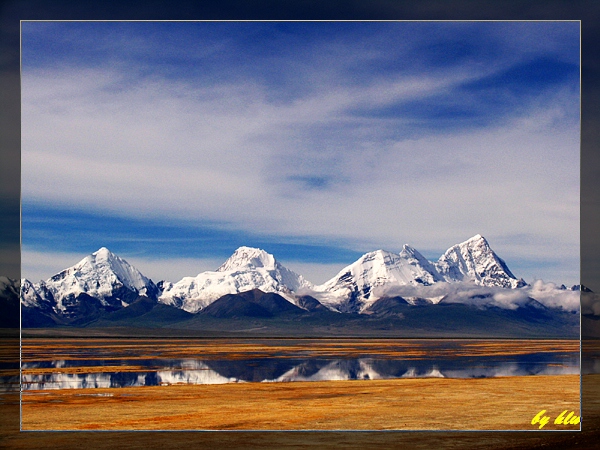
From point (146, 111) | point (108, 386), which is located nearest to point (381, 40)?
point (146, 111)

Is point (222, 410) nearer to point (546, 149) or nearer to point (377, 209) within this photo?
point (546, 149)

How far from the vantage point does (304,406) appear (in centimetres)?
2211

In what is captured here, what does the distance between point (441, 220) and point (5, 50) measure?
15224 centimetres

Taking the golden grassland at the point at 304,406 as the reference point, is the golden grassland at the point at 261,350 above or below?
below

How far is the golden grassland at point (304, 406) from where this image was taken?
1898cm

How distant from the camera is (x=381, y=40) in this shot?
3964 inches

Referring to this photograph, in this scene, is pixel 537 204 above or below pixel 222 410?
above

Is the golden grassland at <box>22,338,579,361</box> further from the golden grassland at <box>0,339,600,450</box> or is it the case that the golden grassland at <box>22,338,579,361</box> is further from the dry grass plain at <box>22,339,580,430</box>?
the golden grassland at <box>0,339,600,450</box>
